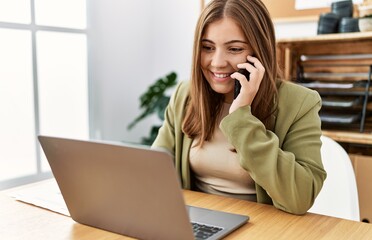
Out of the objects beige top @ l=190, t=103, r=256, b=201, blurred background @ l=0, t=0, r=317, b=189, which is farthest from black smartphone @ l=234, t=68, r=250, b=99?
blurred background @ l=0, t=0, r=317, b=189

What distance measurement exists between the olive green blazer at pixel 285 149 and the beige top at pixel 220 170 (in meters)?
0.09

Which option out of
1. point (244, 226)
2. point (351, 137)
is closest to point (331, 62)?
point (351, 137)

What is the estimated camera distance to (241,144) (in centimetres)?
106

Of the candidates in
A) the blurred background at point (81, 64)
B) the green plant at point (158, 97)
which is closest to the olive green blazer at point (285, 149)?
the blurred background at point (81, 64)

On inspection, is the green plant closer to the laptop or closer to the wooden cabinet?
the wooden cabinet

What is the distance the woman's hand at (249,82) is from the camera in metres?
1.13

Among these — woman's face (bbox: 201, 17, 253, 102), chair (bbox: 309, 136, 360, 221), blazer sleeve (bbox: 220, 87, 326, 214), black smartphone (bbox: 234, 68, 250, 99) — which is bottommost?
chair (bbox: 309, 136, 360, 221)

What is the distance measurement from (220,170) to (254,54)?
0.36m

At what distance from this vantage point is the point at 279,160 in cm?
105

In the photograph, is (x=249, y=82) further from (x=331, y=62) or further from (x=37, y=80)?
(x=37, y=80)

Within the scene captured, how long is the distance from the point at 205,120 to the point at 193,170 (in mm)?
172

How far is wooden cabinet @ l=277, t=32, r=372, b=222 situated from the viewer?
6.31ft

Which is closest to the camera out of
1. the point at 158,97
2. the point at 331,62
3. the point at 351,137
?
the point at 351,137

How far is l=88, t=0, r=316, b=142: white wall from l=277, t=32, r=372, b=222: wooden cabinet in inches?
35.0
